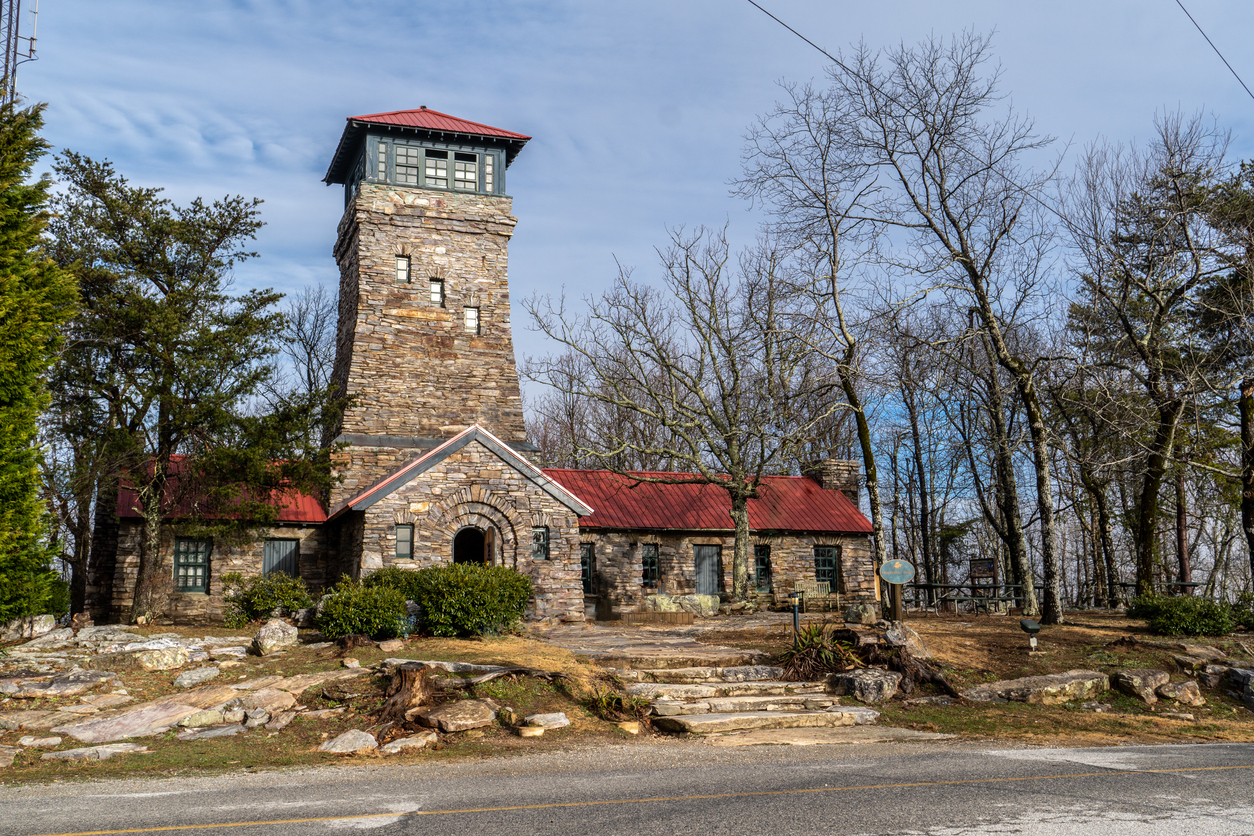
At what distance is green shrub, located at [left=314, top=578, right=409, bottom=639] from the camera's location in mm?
→ 14461

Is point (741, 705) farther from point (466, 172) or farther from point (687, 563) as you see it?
point (466, 172)

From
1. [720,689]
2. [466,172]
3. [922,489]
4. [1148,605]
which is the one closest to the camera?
[720,689]

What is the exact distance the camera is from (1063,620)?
18766 millimetres

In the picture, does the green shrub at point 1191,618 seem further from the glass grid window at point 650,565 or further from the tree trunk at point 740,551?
the glass grid window at point 650,565

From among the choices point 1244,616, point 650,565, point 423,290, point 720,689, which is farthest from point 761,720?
point 423,290

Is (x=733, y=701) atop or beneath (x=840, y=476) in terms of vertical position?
beneath

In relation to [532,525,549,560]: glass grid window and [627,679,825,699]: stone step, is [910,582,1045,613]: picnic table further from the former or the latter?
[627,679,825,699]: stone step

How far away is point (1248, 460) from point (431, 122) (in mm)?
22111

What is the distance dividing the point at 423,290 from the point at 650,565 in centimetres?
1043

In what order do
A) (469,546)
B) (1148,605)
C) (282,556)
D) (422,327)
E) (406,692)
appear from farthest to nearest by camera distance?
(422,327) < (469,546) < (282,556) < (1148,605) < (406,692)

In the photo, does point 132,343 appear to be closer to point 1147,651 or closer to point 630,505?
point 630,505

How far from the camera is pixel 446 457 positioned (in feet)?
68.1

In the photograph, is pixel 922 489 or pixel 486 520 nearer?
pixel 486 520

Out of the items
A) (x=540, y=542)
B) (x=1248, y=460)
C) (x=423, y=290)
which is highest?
(x=423, y=290)
